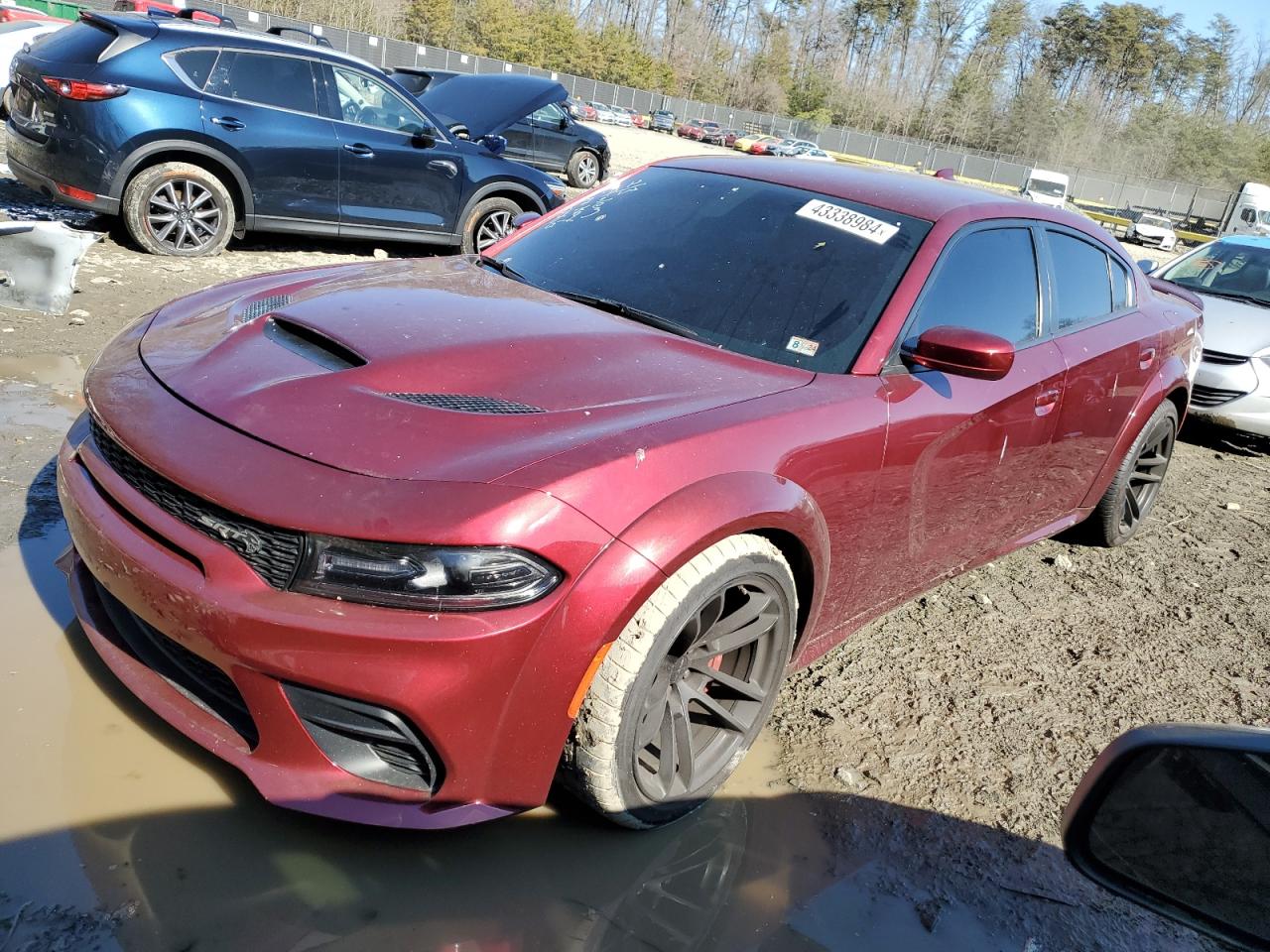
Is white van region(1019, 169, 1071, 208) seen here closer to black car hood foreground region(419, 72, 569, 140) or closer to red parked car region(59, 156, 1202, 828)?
black car hood foreground region(419, 72, 569, 140)

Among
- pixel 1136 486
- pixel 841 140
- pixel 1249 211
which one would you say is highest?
pixel 841 140

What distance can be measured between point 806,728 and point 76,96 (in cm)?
675

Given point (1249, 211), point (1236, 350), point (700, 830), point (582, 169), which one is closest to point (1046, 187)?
point (1249, 211)

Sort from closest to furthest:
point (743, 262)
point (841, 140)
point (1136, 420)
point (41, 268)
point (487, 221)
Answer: point (743, 262), point (1136, 420), point (41, 268), point (487, 221), point (841, 140)

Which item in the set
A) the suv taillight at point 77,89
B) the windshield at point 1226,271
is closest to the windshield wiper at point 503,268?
the suv taillight at point 77,89

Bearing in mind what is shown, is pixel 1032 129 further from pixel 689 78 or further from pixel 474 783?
pixel 474 783

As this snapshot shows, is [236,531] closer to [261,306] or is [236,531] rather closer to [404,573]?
[404,573]

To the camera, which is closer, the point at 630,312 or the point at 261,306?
the point at 261,306

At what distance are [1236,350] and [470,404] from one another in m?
6.97

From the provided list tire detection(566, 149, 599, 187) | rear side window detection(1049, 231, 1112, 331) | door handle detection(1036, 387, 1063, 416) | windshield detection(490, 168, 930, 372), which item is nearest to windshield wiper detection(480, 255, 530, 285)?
windshield detection(490, 168, 930, 372)

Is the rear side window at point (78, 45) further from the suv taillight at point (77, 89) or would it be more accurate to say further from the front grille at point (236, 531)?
the front grille at point (236, 531)

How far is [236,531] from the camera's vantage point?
6.75 ft

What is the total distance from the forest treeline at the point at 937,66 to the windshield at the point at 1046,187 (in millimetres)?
32633

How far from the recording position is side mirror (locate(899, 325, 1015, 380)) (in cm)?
289
